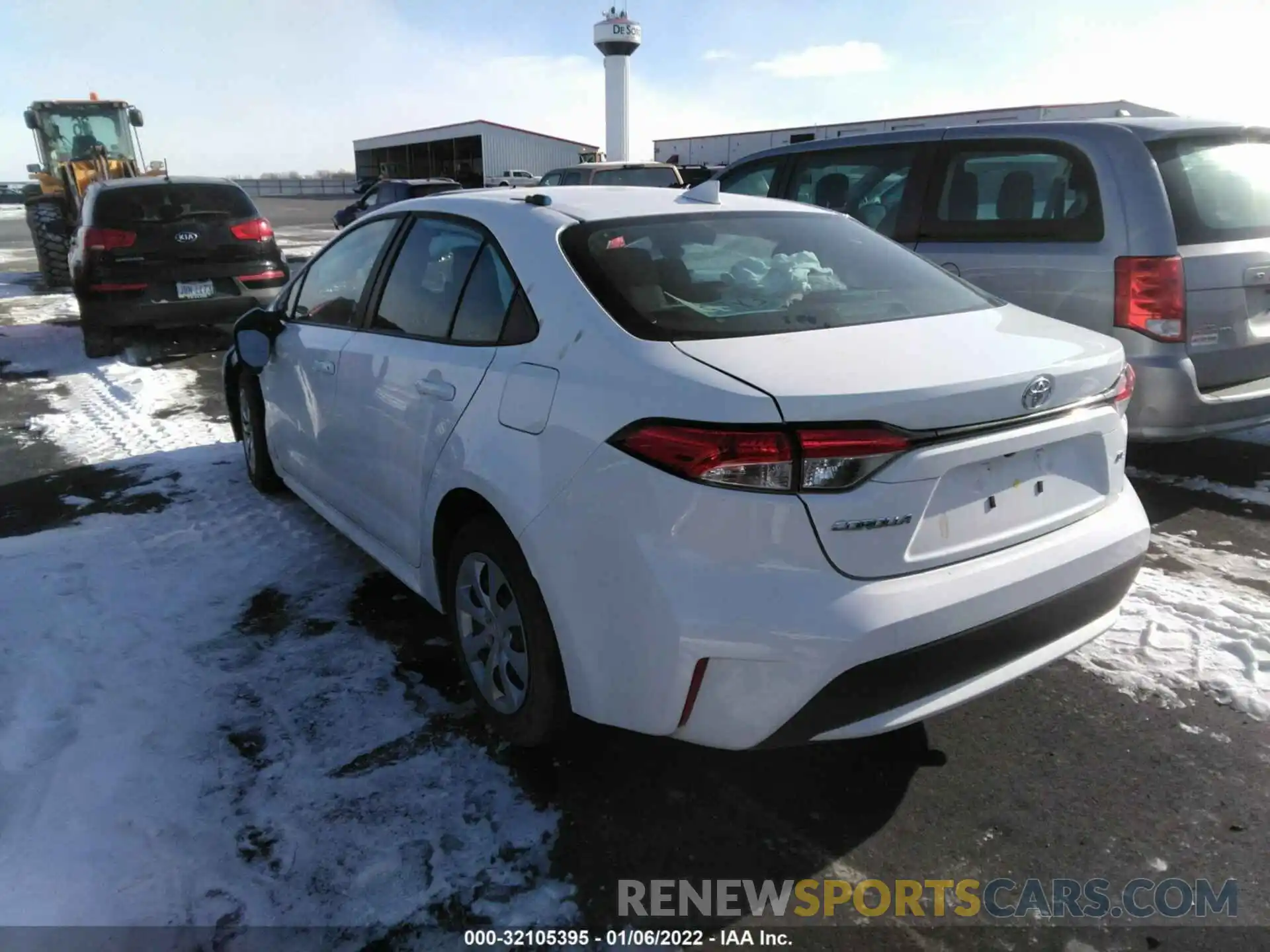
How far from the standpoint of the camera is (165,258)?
8430 mm

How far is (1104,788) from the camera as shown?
2.55 m

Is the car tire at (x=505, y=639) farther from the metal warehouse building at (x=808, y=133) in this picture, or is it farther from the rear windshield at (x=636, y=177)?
the metal warehouse building at (x=808, y=133)

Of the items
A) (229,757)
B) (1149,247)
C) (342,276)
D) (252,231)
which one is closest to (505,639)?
(229,757)

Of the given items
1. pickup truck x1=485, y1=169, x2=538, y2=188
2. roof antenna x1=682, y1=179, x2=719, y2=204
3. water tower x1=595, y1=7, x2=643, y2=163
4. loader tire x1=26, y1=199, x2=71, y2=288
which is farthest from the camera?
water tower x1=595, y1=7, x2=643, y2=163

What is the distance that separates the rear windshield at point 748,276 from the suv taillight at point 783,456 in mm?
424

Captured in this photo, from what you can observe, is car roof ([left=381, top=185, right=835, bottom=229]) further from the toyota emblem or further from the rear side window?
the rear side window

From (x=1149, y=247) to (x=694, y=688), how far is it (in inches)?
137

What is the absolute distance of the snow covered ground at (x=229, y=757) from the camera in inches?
85.5

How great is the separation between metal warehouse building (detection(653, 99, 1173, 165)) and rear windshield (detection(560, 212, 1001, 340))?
17986mm

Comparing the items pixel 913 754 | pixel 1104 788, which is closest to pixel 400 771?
pixel 913 754

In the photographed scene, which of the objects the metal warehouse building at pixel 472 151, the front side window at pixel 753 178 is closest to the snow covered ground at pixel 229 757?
the front side window at pixel 753 178

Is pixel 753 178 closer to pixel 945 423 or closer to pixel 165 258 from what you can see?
pixel 945 423

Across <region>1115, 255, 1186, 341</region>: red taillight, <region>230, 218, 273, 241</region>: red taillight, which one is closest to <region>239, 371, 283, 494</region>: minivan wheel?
<region>1115, 255, 1186, 341</region>: red taillight

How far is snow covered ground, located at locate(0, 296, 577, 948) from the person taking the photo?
2172 mm
